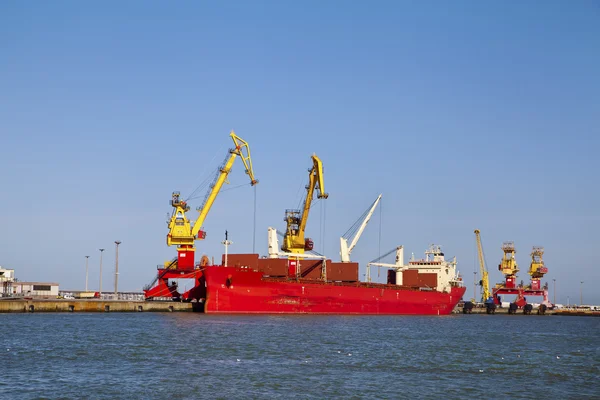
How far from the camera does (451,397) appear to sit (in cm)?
2670

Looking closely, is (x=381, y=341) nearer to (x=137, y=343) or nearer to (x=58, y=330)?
(x=137, y=343)

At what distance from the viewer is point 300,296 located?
2891 inches

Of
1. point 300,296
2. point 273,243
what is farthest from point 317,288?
point 273,243

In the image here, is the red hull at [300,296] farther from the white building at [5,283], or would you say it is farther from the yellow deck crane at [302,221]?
the white building at [5,283]

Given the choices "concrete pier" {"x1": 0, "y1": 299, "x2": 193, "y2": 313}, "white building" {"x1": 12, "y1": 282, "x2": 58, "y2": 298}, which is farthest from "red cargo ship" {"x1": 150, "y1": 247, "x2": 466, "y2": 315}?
"white building" {"x1": 12, "y1": 282, "x2": 58, "y2": 298}

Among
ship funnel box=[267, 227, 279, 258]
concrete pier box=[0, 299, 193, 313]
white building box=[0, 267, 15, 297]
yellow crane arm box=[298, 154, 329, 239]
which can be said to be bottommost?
concrete pier box=[0, 299, 193, 313]

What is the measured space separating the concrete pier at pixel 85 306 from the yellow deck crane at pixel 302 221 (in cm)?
1373

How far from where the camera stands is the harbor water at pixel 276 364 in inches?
1064

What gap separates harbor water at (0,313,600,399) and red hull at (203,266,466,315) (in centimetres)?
1382

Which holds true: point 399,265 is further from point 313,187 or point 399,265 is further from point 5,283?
point 5,283

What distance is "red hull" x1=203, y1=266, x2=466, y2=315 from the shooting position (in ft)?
223

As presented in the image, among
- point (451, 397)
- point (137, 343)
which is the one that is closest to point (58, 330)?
point (137, 343)

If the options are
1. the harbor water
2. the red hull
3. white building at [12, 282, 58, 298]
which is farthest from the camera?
white building at [12, 282, 58, 298]

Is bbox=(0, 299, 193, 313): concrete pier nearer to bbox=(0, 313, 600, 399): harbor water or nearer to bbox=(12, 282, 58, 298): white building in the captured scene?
bbox=(0, 313, 600, 399): harbor water
